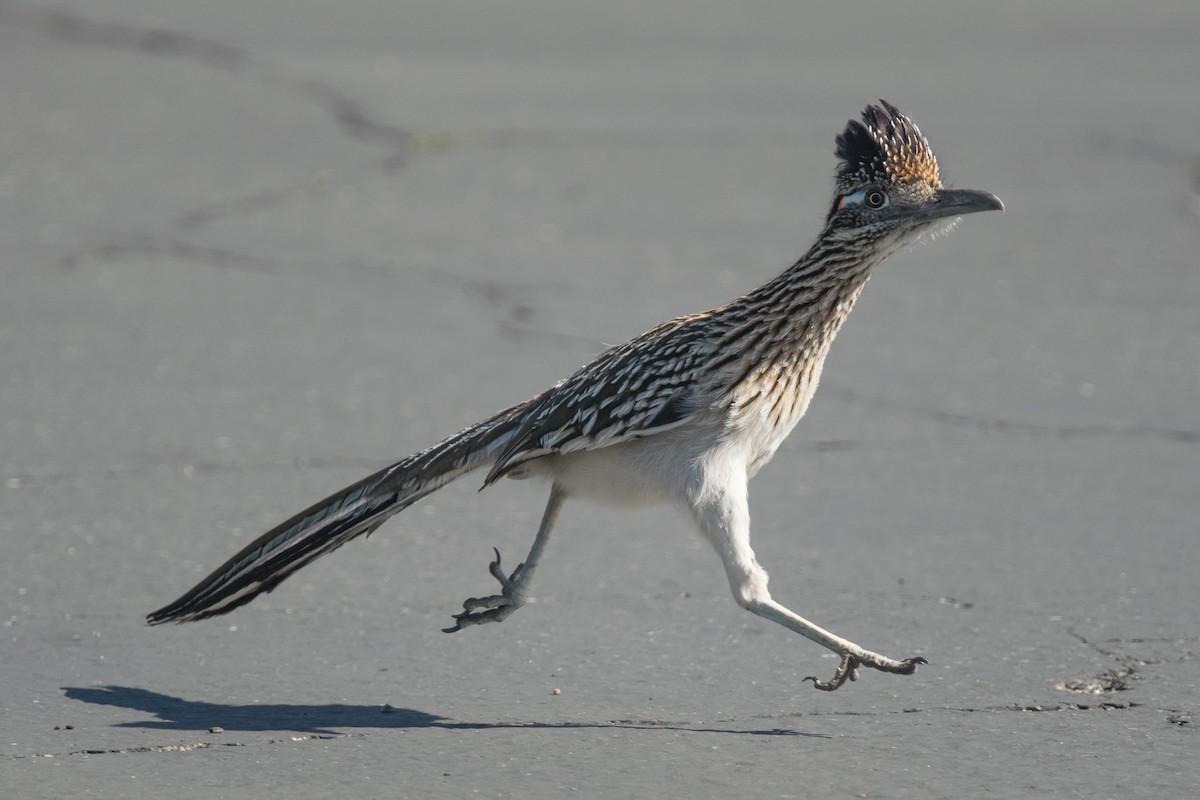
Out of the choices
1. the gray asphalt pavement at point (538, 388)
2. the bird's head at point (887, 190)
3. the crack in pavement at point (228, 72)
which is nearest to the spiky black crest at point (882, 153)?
the bird's head at point (887, 190)

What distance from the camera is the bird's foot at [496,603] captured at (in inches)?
214

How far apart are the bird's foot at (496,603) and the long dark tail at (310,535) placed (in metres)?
0.35

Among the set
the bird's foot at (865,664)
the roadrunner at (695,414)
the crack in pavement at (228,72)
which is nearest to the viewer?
the bird's foot at (865,664)

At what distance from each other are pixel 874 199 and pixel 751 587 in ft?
4.23

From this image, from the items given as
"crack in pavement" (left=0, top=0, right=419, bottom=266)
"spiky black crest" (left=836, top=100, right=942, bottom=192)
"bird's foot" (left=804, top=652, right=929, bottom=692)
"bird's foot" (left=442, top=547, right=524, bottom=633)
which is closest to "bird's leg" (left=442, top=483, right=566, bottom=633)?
"bird's foot" (left=442, top=547, right=524, bottom=633)

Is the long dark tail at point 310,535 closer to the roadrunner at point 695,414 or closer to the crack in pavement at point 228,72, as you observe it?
the roadrunner at point 695,414

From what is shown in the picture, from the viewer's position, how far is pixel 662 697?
16.9ft

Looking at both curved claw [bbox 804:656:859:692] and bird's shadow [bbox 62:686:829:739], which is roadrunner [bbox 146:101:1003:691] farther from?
bird's shadow [bbox 62:686:829:739]

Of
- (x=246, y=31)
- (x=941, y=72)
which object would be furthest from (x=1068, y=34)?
(x=246, y=31)

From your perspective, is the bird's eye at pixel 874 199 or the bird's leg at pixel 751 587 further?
the bird's eye at pixel 874 199

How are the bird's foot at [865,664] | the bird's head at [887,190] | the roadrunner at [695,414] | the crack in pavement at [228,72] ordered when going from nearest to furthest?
the bird's foot at [865,664], the roadrunner at [695,414], the bird's head at [887,190], the crack in pavement at [228,72]

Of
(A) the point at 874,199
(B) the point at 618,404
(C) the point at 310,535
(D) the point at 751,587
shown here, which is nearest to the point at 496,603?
(C) the point at 310,535

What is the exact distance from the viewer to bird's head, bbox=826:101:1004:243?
5387 mm

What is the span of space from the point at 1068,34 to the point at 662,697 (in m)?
15.1
